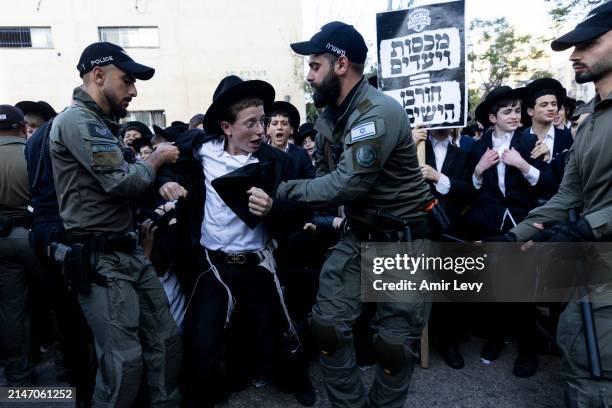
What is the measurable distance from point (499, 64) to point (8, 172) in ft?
88.1

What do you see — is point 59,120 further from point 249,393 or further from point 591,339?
point 591,339

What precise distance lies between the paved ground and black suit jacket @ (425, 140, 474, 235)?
1174 millimetres

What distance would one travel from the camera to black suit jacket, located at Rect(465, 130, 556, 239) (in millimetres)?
3521

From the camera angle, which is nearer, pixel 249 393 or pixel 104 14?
pixel 249 393

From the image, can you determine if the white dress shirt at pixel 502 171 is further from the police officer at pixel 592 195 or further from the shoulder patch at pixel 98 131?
the shoulder patch at pixel 98 131

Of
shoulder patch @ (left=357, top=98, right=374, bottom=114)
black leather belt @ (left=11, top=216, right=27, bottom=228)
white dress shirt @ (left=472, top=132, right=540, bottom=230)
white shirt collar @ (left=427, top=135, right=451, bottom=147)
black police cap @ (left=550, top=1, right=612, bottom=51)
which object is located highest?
black police cap @ (left=550, top=1, right=612, bottom=51)

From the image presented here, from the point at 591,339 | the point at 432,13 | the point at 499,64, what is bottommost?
the point at 591,339

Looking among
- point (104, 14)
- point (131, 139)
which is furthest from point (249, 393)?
point (104, 14)

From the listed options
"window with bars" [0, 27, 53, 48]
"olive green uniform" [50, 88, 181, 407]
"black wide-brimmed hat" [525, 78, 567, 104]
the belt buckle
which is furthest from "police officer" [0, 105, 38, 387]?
"window with bars" [0, 27, 53, 48]

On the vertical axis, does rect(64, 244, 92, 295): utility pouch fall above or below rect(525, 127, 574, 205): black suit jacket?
below

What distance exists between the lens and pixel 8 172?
134 inches

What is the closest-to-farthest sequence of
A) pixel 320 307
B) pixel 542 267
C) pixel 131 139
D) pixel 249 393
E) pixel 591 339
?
pixel 591 339 → pixel 320 307 → pixel 542 267 → pixel 249 393 → pixel 131 139

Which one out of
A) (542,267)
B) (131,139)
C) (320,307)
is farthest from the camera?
(131,139)

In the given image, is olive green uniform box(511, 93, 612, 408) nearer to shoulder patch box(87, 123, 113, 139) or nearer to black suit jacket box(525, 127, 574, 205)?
black suit jacket box(525, 127, 574, 205)
